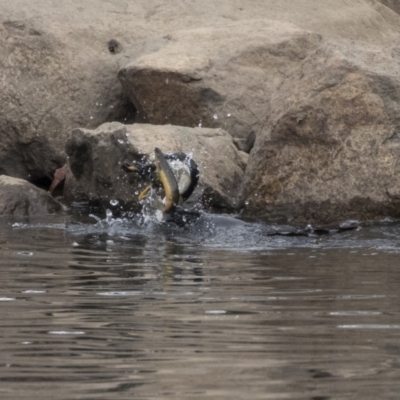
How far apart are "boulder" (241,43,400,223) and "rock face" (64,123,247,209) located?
2.44 feet

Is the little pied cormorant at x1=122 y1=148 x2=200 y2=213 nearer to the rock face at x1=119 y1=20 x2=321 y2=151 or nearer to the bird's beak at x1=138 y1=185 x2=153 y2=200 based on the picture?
the bird's beak at x1=138 y1=185 x2=153 y2=200

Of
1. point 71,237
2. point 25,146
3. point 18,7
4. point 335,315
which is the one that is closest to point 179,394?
point 335,315

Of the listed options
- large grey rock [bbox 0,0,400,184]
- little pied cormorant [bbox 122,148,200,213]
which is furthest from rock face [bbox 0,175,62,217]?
large grey rock [bbox 0,0,400,184]

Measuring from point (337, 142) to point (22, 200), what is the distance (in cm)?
255

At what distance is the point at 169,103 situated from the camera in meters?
11.1

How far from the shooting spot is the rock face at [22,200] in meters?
9.55

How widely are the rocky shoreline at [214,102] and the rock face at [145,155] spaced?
12mm

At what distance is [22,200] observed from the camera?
962 cm

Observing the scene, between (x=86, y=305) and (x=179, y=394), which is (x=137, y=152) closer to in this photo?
(x=86, y=305)

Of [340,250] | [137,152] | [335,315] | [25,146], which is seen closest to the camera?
[335,315]

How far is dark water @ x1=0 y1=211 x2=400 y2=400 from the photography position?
11.3ft

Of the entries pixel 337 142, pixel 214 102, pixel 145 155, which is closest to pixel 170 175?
pixel 145 155

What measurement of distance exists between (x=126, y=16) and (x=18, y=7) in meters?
1.19

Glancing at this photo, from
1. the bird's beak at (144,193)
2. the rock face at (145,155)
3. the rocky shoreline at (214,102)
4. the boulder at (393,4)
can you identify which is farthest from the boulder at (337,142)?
the boulder at (393,4)
